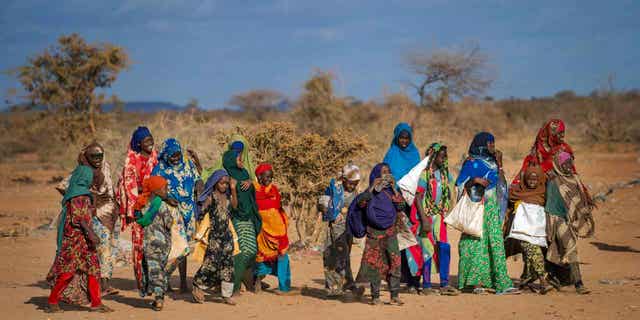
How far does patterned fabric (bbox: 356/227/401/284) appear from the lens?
8.18m

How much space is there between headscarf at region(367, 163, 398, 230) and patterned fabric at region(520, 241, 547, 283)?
1731 millimetres

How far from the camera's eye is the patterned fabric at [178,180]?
28.4ft

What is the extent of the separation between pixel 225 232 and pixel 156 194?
0.91 m

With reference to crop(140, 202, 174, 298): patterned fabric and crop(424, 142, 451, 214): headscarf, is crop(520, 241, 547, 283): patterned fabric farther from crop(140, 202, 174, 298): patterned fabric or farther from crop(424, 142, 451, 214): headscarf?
crop(140, 202, 174, 298): patterned fabric

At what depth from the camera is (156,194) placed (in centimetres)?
802

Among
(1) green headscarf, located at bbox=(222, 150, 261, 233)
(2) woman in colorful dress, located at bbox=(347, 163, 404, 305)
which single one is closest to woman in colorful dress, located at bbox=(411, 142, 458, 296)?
(2) woman in colorful dress, located at bbox=(347, 163, 404, 305)

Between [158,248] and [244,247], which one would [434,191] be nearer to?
[244,247]

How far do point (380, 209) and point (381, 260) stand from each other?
531mm

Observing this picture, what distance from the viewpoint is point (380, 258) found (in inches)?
323

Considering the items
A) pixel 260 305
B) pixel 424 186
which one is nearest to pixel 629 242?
pixel 424 186

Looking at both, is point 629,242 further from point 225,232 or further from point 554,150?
point 225,232

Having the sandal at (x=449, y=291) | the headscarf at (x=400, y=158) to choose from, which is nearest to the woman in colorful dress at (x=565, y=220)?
the sandal at (x=449, y=291)

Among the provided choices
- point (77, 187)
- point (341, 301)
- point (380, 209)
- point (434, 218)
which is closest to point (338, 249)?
point (341, 301)

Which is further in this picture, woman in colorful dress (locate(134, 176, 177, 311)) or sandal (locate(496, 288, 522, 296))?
sandal (locate(496, 288, 522, 296))
